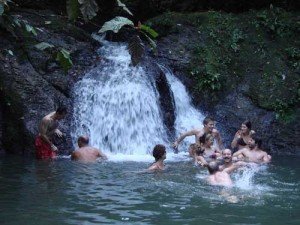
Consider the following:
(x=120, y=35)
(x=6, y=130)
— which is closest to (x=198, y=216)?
(x=6, y=130)

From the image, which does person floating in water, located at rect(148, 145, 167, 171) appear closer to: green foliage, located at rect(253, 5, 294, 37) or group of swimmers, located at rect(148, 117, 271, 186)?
group of swimmers, located at rect(148, 117, 271, 186)

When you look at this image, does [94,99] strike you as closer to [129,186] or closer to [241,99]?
[241,99]

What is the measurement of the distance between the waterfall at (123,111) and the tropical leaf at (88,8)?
9.48 metres

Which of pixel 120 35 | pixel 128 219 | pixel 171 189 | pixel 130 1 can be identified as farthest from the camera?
pixel 130 1

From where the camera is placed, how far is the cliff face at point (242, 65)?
1391 cm

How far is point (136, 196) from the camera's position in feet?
23.6

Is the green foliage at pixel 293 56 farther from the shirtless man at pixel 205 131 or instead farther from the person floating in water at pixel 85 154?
the person floating in water at pixel 85 154

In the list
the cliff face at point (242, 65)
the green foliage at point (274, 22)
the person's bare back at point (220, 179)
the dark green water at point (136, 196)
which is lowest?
the dark green water at point (136, 196)

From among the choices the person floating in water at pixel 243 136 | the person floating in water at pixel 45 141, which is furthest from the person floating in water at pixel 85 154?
the person floating in water at pixel 243 136

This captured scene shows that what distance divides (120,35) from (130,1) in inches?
82.0

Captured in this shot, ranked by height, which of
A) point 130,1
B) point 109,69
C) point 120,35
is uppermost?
point 130,1

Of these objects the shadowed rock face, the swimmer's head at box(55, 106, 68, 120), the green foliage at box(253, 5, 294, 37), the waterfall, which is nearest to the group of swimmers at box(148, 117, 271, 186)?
the waterfall

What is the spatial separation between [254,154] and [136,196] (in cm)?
480

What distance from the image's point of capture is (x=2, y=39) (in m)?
13.5
